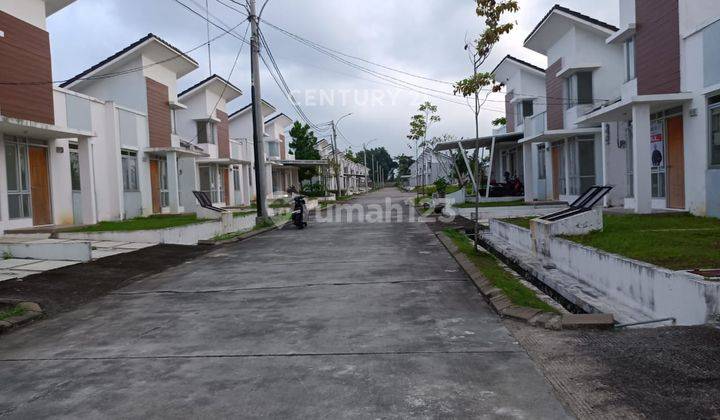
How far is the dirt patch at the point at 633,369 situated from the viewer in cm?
350

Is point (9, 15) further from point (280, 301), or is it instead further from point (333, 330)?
point (333, 330)

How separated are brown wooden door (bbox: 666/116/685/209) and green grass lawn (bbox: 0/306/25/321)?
14.3 meters

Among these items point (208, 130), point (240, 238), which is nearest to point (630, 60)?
point (240, 238)

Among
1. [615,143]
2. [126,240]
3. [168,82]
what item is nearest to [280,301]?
[126,240]

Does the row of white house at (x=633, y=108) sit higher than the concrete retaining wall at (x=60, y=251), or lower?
higher

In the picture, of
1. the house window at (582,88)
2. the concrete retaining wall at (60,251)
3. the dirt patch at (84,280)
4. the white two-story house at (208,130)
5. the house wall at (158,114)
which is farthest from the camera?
the white two-story house at (208,130)

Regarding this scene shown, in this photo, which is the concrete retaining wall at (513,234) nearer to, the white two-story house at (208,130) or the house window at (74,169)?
the house window at (74,169)

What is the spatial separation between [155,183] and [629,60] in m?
18.9

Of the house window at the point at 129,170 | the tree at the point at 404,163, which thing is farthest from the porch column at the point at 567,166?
the tree at the point at 404,163

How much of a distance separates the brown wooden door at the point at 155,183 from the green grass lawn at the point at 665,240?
18396mm

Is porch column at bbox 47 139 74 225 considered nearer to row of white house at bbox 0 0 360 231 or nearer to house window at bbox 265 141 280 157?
row of white house at bbox 0 0 360 231

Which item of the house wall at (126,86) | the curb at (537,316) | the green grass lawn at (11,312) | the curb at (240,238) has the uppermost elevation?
the house wall at (126,86)

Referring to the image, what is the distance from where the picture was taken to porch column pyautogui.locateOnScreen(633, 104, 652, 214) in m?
13.7

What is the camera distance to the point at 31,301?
7.57 m
